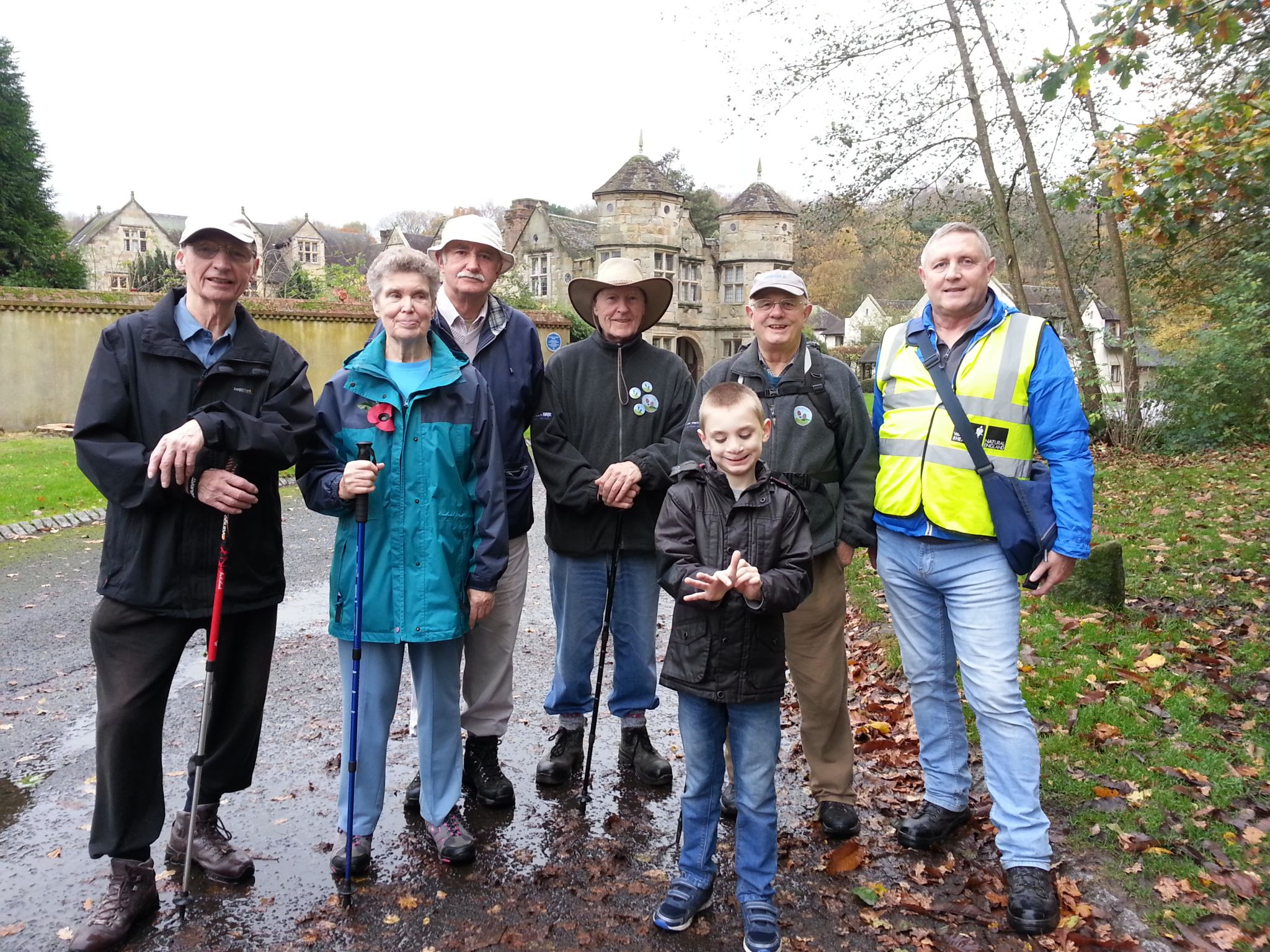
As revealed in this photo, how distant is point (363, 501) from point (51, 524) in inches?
379

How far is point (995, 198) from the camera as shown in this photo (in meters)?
19.6

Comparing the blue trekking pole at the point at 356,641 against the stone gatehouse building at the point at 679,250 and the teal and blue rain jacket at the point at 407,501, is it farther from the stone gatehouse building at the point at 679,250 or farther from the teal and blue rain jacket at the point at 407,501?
the stone gatehouse building at the point at 679,250

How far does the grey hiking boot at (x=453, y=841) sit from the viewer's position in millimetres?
3936

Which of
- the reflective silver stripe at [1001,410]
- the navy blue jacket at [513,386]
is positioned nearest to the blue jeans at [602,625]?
the navy blue jacket at [513,386]

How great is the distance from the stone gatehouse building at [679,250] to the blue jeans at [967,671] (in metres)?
34.4

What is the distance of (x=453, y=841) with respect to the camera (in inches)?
156

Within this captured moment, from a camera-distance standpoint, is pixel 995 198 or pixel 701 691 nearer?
pixel 701 691

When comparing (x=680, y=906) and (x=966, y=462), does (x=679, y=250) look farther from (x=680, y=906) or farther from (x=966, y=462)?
(x=680, y=906)

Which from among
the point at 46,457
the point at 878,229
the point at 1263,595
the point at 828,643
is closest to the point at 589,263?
the point at 878,229

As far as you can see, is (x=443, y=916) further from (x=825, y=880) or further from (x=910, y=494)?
(x=910, y=494)

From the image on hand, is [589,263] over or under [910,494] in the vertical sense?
over

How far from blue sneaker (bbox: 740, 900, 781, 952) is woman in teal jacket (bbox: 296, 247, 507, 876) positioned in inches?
49.0

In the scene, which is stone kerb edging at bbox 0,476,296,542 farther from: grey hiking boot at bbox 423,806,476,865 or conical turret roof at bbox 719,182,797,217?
conical turret roof at bbox 719,182,797,217

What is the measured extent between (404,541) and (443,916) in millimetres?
1441
